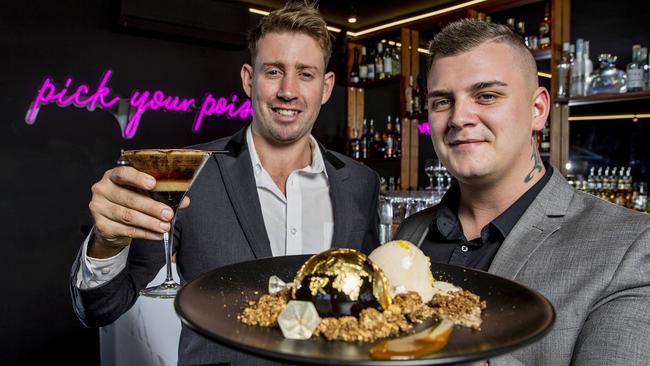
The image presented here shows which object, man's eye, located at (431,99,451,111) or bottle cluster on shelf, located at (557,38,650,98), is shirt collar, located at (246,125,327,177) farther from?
bottle cluster on shelf, located at (557,38,650,98)

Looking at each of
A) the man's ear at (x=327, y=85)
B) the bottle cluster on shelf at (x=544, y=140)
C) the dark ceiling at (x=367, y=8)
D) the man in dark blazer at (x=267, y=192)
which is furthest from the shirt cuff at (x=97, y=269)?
the dark ceiling at (x=367, y=8)

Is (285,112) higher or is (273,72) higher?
(273,72)

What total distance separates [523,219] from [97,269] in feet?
4.04

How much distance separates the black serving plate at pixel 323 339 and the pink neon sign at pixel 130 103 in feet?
14.7

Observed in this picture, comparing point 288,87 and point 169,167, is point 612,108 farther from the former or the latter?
point 169,167

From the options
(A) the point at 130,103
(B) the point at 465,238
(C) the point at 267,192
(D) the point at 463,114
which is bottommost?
(B) the point at 465,238

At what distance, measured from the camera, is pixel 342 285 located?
0.96 m

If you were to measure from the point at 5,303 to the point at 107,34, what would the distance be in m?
2.72

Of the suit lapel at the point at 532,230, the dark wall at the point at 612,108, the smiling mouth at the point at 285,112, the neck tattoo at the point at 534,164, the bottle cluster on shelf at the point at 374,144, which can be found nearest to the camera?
the suit lapel at the point at 532,230

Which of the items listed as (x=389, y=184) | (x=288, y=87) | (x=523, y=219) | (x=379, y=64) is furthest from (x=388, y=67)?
(x=523, y=219)

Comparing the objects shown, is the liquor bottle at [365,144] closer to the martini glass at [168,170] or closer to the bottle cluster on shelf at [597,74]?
the bottle cluster on shelf at [597,74]

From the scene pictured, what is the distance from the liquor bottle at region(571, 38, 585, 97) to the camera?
397 centimetres

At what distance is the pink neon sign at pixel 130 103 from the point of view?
486 centimetres

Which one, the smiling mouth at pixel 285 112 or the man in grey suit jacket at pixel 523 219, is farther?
the smiling mouth at pixel 285 112
